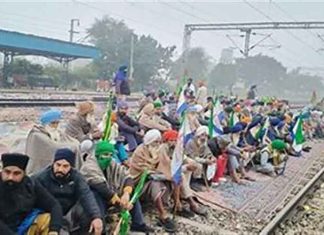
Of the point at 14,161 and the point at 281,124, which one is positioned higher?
the point at 14,161

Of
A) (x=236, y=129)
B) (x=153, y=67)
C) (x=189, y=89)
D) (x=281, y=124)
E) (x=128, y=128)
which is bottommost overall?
(x=281, y=124)

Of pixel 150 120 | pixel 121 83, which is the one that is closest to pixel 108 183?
pixel 150 120

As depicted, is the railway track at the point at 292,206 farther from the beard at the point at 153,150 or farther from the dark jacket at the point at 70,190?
the dark jacket at the point at 70,190

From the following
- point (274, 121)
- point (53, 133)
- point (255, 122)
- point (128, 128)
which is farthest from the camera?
point (274, 121)

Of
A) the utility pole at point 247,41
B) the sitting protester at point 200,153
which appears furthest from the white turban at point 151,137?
the utility pole at point 247,41

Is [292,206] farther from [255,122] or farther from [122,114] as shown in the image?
[255,122]

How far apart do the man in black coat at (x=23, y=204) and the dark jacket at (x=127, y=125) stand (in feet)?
14.8

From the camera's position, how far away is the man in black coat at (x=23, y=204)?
4090 millimetres

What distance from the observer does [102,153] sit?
218 inches

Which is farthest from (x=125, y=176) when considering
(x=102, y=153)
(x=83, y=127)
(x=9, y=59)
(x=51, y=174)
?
(x=9, y=59)

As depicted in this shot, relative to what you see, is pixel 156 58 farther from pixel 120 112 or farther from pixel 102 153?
Answer: pixel 102 153

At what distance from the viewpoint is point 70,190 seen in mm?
4816

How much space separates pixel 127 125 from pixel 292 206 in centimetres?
316

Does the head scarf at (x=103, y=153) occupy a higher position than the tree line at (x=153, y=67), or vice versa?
the tree line at (x=153, y=67)
